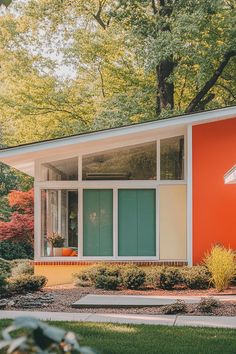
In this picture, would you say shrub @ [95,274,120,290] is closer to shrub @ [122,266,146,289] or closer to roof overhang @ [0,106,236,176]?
shrub @ [122,266,146,289]

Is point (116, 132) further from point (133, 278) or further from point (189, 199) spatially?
point (133, 278)

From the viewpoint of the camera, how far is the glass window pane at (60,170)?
1503cm

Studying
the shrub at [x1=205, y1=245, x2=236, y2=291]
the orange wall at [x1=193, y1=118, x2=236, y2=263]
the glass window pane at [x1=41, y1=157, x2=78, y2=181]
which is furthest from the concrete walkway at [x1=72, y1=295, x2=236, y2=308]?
the glass window pane at [x1=41, y1=157, x2=78, y2=181]

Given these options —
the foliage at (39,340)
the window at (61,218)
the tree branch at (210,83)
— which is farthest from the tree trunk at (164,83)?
the foliage at (39,340)

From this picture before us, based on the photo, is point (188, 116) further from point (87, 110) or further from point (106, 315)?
point (87, 110)

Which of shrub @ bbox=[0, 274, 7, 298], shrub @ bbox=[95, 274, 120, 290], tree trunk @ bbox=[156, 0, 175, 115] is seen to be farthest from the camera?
tree trunk @ bbox=[156, 0, 175, 115]

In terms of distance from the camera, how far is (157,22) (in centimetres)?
2234

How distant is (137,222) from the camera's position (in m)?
14.9

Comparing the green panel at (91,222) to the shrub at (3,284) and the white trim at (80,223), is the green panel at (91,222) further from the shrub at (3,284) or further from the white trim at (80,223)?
the shrub at (3,284)

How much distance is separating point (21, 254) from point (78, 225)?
32.5 ft

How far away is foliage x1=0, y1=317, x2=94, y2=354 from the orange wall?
40.5 feet

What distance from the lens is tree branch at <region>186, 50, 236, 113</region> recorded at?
22.7m

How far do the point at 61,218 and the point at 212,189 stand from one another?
3.60 metres

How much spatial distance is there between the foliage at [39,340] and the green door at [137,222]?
12.5 meters
